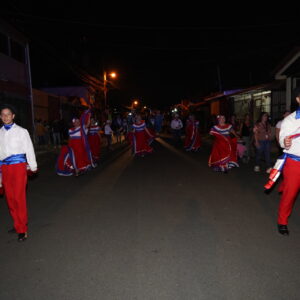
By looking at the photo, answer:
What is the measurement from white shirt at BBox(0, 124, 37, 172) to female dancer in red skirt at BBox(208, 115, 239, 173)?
Result: 6189 mm

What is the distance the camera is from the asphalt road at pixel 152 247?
10.5 feet

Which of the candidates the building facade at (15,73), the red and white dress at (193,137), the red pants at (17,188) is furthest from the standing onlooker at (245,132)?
the building facade at (15,73)

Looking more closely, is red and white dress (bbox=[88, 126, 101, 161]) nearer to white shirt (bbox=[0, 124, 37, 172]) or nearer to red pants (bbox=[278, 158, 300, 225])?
white shirt (bbox=[0, 124, 37, 172])

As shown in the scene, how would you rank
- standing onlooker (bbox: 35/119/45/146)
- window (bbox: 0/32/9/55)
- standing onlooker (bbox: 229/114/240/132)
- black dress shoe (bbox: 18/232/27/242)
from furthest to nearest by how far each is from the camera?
standing onlooker (bbox: 35/119/45/146)
window (bbox: 0/32/9/55)
standing onlooker (bbox: 229/114/240/132)
black dress shoe (bbox: 18/232/27/242)

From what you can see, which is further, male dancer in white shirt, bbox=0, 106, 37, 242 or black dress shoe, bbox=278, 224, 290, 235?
black dress shoe, bbox=278, 224, 290, 235

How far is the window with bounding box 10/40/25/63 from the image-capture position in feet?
63.0

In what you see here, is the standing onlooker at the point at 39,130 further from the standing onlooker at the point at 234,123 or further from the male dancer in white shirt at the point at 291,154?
the male dancer in white shirt at the point at 291,154

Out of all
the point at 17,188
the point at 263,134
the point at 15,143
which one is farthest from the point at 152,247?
the point at 263,134

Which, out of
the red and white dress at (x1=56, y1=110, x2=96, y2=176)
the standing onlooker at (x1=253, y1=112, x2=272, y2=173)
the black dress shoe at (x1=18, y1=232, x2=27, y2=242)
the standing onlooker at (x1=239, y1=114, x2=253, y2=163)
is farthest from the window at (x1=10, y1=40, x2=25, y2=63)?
the black dress shoe at (x1=18, y1=232, x2=27, y2=242)

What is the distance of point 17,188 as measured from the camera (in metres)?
4.41

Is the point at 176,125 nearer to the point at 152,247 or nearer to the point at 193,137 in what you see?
the point at 193,137

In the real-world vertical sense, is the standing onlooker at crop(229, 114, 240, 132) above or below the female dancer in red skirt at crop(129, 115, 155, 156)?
above

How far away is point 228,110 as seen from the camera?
26.5 metres

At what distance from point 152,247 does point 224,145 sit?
5.92m
